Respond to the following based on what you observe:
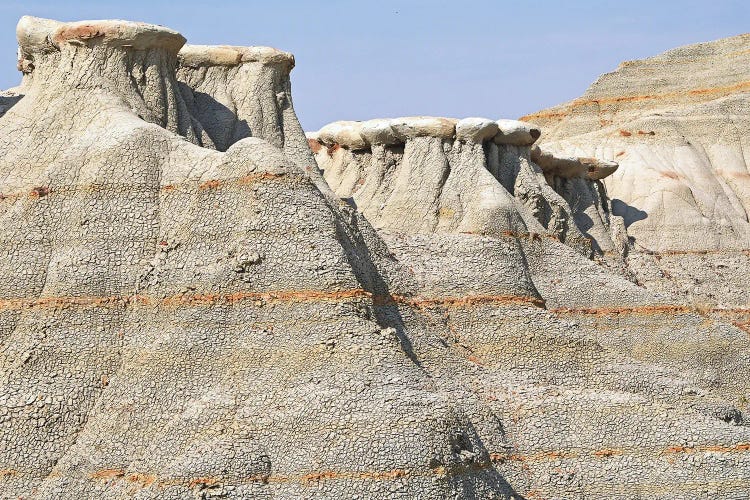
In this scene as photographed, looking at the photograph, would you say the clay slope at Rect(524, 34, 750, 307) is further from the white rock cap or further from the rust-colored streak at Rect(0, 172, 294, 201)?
the rust-colored streak at Rect(0, 172, 294, 201)

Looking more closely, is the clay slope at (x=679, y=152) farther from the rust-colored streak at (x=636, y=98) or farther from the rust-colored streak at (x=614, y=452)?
the rust-colored streak at (x=614, y=452)

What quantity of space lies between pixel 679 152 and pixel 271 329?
5376cm

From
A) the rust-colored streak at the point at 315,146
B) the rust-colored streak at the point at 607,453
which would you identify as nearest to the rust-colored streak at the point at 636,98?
the rust-colored streak at the point at 315,146

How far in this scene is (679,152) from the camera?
293 feet

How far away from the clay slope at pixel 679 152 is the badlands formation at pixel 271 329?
829 inches

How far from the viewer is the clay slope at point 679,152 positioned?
254 ft

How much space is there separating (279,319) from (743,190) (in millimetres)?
54390

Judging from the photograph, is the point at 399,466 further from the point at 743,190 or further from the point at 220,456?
the point at 743,190

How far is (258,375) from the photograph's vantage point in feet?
133

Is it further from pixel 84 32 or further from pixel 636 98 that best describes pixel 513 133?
pixel 636 98

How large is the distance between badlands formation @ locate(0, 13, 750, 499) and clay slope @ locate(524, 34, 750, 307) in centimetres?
2106

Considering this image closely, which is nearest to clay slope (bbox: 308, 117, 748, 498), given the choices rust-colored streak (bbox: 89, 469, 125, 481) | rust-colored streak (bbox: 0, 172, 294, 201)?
rust-colored streak (bbox: 0, 172, 294, 201)

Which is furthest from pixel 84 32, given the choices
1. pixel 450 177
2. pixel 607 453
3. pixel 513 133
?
pixel 607 453

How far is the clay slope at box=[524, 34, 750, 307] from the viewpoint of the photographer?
77.4 m
